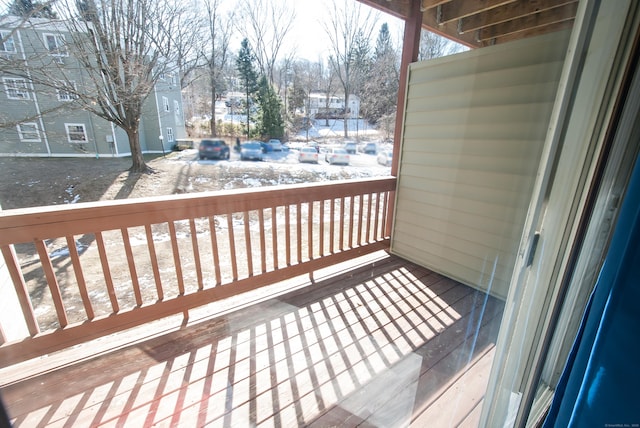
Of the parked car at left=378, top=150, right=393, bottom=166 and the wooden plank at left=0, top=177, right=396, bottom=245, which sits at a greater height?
the parked car at left=378, top=150, right=393, bottom=166

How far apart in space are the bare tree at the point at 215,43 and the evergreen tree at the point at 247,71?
80 millimetres

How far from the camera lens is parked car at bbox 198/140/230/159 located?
130cm

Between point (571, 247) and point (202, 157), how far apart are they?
1.49 meters

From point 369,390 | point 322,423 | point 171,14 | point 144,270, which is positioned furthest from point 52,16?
point 369,390

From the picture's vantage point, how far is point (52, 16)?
846mm

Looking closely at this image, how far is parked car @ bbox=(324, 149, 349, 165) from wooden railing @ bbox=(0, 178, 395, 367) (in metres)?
0.31

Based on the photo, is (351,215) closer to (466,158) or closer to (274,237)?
(274,237)

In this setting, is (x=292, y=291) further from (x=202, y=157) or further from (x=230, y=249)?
(x=202, y=157)

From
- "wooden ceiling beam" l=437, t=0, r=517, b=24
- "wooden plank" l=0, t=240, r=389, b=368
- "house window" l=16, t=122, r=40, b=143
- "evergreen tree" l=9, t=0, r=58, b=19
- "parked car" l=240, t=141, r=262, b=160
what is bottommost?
"wooden plank" l=0, t=240, r=389, b=368

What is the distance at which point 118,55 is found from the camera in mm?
968

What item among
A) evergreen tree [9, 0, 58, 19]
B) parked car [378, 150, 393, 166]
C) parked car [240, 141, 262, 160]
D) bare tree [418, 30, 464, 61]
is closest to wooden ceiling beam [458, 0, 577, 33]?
bare tree [418, 30, 464, 61]

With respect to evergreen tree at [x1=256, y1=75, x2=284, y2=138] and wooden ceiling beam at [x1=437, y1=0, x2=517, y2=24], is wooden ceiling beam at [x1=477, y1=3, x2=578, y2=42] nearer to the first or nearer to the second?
wooden ceiling beam at [x1=437, y1=0, x2=517, y2=24]

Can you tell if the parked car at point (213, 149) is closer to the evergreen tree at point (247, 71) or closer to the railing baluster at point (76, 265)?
the evergreen tree at point (247, 71)

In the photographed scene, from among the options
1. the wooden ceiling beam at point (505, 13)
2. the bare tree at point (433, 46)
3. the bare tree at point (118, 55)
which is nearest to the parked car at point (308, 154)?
the bare tree at point (118, 55)
